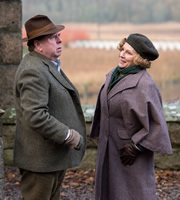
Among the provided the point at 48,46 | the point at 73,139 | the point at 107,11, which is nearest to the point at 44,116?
the point at 73,139

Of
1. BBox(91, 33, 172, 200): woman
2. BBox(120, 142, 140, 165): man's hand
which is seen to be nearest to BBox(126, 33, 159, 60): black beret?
BBox(91, 33, 172, 200): woman

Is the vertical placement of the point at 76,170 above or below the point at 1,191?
below

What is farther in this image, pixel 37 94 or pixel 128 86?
pixel 128 86

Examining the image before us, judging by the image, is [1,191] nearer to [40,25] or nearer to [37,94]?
[37,94]

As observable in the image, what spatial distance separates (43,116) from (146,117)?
80cm

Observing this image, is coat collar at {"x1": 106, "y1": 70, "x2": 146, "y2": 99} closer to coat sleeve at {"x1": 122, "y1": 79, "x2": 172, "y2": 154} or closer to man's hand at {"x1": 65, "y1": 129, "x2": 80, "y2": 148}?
coat sleeve at {"x1": 122, "y1": 79, "x2": 172, "y2": 154}

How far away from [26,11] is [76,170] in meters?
2.25

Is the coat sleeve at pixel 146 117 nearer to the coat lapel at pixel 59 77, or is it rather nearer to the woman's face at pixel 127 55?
the woman's face at pixel 127 55

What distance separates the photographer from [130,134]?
3146 mm

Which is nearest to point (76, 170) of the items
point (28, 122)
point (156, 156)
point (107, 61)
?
point (156, 156)

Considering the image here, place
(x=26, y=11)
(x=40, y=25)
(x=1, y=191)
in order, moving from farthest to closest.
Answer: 1. (x=26, y=11)
2. (x=1, y=191)
3. (x=40, y=25)

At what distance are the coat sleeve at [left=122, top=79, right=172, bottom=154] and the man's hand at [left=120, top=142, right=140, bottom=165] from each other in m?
0.06

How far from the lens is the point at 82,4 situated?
5.53 meters

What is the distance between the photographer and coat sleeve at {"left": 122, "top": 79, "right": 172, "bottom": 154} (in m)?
3.05
